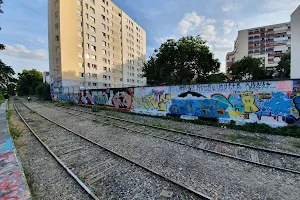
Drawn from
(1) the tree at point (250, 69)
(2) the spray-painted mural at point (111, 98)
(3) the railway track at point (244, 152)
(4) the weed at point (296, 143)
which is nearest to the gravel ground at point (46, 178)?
(3) the railway track at point (244, 152)

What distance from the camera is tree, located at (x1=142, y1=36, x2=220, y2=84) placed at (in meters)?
22.8

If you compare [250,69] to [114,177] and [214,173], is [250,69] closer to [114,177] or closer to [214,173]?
[214,173]

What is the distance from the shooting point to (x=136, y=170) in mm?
3572

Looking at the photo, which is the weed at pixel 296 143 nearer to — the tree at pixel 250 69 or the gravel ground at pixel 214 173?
the gravel ground at pixel 214 173

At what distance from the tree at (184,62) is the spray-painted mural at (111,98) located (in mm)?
12612

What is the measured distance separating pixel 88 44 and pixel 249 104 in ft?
130

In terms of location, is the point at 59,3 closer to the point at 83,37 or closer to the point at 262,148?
the point at 83,37

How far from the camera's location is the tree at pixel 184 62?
22.8 m

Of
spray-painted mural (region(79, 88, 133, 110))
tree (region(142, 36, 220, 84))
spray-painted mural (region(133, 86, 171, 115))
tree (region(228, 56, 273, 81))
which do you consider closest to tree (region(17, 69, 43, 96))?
spray-painted mural (region(79, 88, 133, 110))

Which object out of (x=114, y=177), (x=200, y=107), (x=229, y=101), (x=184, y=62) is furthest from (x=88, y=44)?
(x=114, y=177)

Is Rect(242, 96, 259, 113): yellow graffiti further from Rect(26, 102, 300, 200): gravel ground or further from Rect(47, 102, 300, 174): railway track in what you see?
Rect(26, 102, 300, 200): gravel ground

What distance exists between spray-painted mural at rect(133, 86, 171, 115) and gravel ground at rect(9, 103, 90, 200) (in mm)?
7652

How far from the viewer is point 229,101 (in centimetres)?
774

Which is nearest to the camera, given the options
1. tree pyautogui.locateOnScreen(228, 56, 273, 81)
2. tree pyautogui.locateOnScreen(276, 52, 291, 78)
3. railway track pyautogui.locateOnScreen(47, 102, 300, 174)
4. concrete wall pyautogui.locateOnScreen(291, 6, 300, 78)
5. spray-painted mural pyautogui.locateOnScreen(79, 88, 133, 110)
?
railway track pyautogui.locateOnScreen(47, 102, 300, 174)
